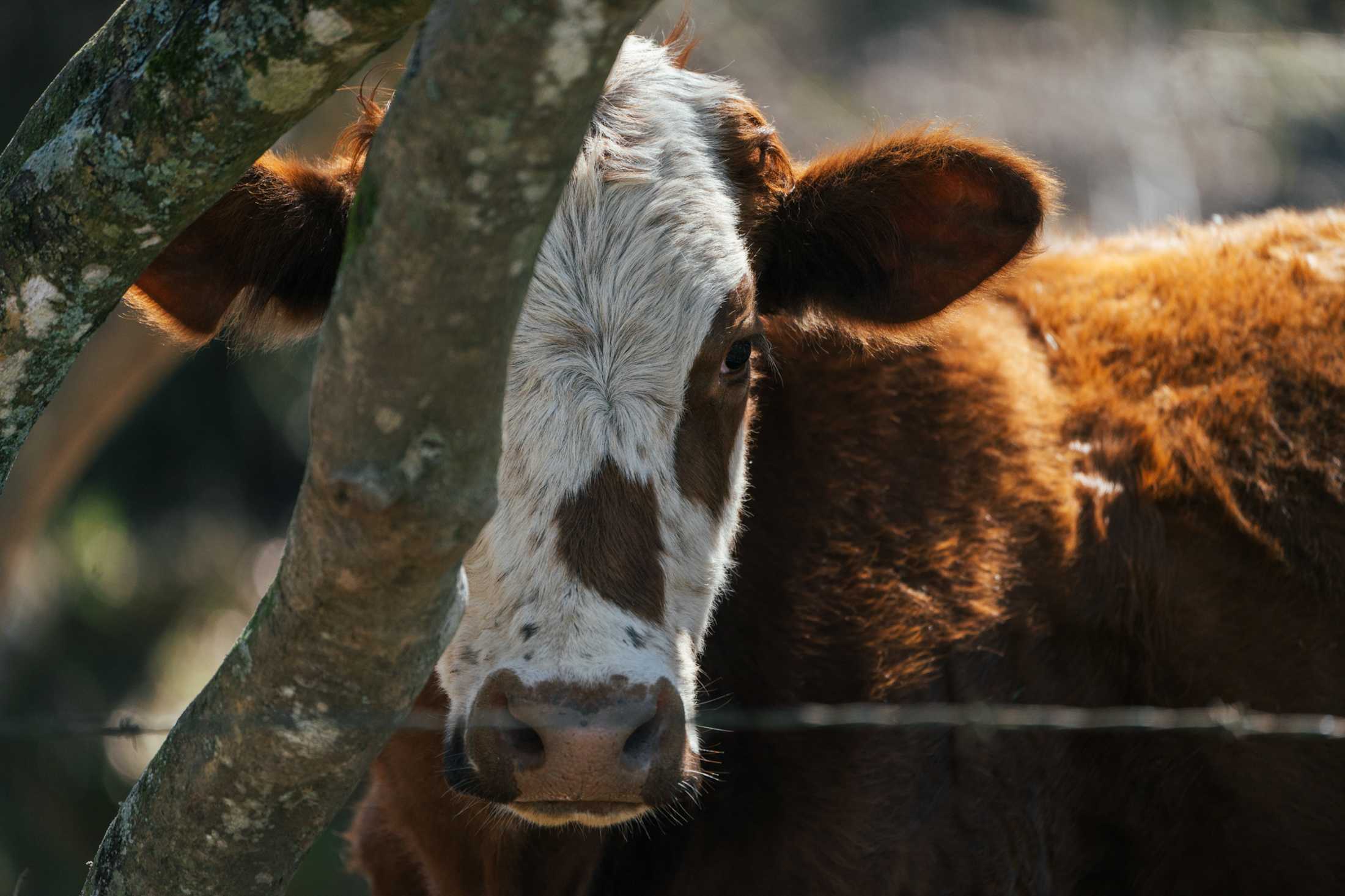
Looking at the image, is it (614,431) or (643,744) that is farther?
(614,431)

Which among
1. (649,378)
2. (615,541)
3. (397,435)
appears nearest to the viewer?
(397,435)

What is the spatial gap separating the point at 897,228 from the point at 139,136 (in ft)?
5.64

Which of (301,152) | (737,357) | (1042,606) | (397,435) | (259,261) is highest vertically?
(397,435)

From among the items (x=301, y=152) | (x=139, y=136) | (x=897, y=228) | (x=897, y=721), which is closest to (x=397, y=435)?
(x=139, y=136)

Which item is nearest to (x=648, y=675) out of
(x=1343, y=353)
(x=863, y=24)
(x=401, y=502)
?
(x=401, y=502)

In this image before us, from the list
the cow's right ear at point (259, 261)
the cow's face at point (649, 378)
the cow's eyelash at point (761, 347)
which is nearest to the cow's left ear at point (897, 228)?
the cow's face at point (649, 378)

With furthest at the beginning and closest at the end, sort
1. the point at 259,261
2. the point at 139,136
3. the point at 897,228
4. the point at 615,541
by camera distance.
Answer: the point at 897,228
the point at 259,261
the point at 615,541
the point at 139,136

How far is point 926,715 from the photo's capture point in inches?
108

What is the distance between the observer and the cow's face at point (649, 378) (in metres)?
2.11

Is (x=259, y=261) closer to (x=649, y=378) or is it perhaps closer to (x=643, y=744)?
(x=649, y=378)

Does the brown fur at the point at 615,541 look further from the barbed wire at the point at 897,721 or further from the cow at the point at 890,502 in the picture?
the barbed wire at the point at 897,721

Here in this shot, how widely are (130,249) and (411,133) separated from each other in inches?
26.7

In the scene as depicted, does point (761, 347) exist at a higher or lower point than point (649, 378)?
lower

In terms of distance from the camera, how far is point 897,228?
2.97 metres
